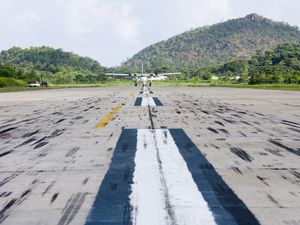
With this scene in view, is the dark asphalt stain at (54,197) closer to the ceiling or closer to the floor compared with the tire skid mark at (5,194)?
closer to the ceiling

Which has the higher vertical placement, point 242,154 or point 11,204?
point 11,204

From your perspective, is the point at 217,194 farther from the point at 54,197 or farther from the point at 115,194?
the point at 54,197

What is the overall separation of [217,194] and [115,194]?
3.98 feet

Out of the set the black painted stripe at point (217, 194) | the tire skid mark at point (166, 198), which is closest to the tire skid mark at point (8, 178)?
the tire skid mark at point (166, 198)

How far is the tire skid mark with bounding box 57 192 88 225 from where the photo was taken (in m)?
3.74

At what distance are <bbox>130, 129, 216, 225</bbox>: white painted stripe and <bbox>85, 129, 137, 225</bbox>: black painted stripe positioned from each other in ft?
0.31

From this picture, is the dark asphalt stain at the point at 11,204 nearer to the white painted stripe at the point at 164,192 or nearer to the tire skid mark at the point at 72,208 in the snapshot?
the tire skid mark at the point at 72,208

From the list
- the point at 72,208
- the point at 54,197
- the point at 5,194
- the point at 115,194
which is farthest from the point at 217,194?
the point at 5,194

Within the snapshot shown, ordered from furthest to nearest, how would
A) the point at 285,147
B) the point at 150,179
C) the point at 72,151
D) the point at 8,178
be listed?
1. the point at 285,147
2. the point at 72,151
3. the point at 8,178
4. the point at 150,179

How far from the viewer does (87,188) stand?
4855 mm

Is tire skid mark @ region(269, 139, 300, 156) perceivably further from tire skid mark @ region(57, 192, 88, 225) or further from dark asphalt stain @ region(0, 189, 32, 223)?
dark asphalt stain @ region(0, 189, 32, 223)

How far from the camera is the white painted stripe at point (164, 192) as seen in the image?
3.75 metres

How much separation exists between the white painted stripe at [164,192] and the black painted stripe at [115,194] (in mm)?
95

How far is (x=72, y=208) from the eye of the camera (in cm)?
410
